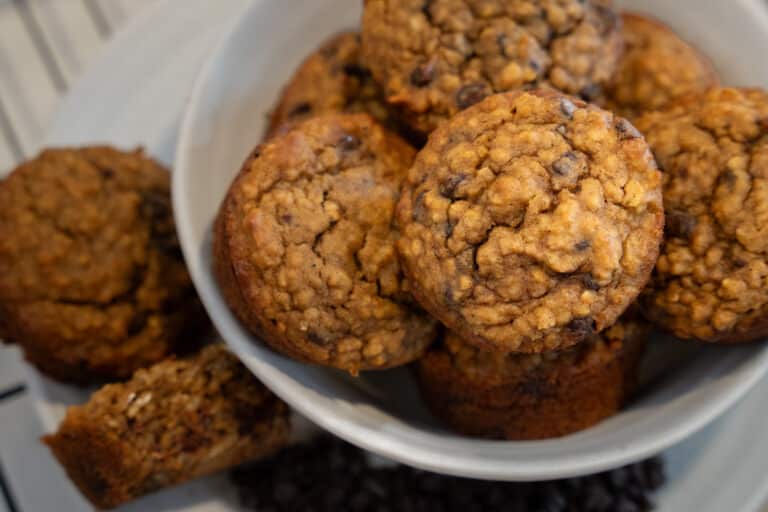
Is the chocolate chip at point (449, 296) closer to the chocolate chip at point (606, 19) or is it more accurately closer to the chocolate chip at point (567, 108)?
the chocolate chip at point (567, 108)

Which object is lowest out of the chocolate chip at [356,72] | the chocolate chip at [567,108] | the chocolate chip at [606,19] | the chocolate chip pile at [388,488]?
the chocolate chip pile at [388,488]

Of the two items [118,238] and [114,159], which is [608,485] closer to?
[118,238]

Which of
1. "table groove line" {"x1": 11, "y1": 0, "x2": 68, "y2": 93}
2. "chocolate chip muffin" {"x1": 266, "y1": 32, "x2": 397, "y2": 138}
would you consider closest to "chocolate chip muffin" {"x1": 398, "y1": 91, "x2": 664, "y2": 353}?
"chocolate chip muffin" {"x1": 266, "y1": 32, "x2": 397, "y2": 138}

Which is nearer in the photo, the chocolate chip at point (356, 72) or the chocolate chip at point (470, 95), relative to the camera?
the chocolate chip at point (470, 95)

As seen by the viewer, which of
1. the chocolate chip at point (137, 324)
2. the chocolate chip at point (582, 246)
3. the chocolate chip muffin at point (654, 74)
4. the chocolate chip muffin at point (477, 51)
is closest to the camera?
the chocolate chip at point (582, 246)

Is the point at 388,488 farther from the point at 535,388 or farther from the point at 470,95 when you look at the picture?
the point at 470,95

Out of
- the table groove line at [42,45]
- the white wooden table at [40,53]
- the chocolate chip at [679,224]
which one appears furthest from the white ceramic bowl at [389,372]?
the table groove line at [42,45]

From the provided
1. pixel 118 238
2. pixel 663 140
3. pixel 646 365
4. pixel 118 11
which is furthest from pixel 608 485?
pixel 118 11
